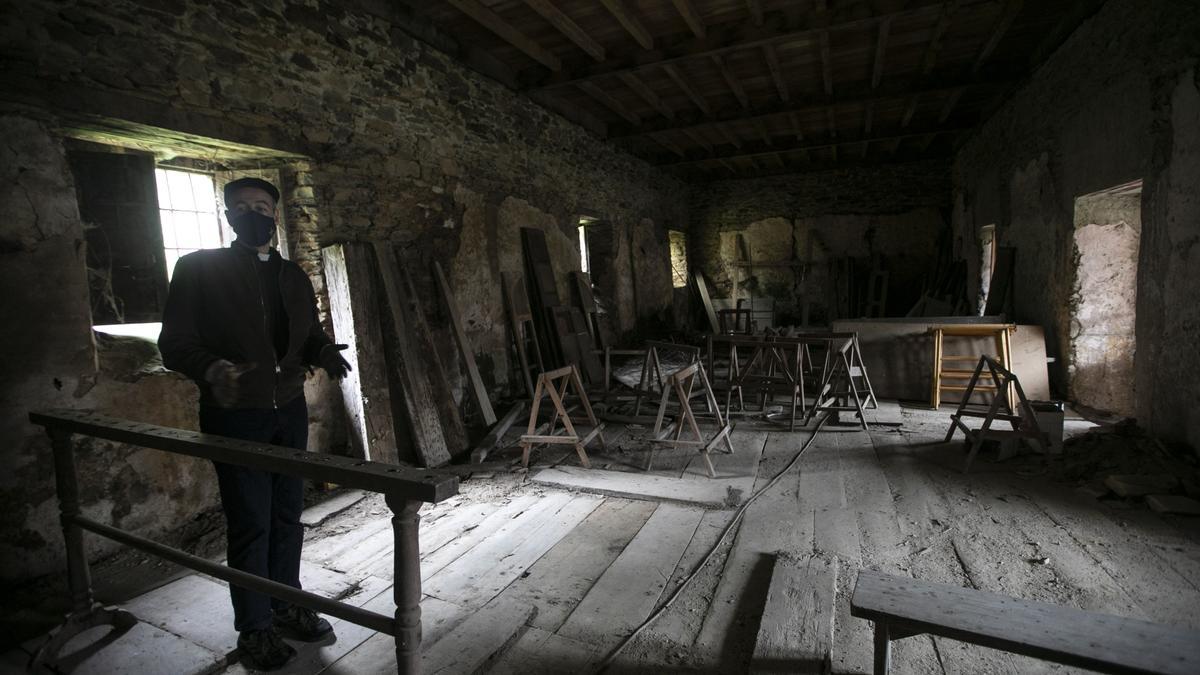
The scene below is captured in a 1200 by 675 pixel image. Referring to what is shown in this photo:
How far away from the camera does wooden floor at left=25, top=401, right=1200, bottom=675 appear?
7.22 feet

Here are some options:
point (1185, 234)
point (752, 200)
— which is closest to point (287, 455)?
point (1185, 234)

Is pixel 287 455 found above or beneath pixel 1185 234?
A: beneath

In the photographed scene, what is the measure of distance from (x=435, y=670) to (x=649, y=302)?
9.02m

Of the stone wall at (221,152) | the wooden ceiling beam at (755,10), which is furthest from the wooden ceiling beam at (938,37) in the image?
the stone wall at (221,152)

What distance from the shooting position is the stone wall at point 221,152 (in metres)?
2.70

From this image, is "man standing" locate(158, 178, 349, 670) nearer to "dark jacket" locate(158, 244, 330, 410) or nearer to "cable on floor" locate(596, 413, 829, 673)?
"dark jacket" locate(158, 244, 330, 410)

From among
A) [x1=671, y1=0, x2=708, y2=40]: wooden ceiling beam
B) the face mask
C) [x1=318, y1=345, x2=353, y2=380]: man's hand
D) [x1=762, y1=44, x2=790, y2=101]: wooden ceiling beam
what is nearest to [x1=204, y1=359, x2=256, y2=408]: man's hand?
[x1=318, y1=345, x2=353, y2=380]: man's hand

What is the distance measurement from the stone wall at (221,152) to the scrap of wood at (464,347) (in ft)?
0.37

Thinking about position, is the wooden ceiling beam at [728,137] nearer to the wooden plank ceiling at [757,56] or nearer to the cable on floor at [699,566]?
the wooden plank ceiling at [757,56]

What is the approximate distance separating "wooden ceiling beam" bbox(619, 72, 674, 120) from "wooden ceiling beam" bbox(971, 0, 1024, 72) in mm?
3573

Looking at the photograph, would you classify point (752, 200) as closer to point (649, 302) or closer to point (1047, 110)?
point (649, 302)

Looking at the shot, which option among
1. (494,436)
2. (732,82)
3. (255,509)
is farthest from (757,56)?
(255,509)

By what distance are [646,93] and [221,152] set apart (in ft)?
16.2

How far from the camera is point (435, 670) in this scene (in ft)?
6.84
